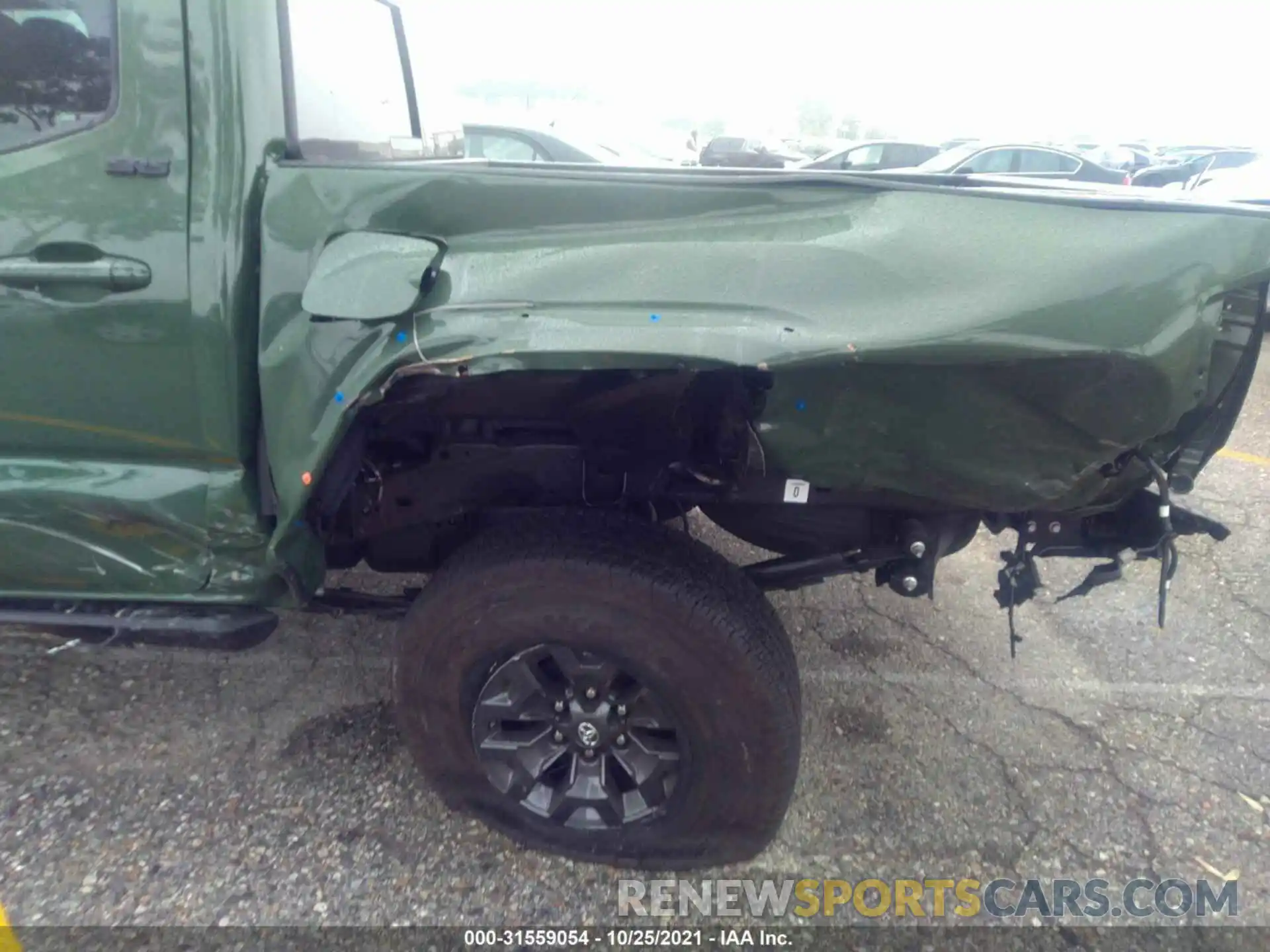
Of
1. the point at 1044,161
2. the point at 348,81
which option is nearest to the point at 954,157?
the point at 1044,161

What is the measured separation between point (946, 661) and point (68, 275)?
2867 millimetres

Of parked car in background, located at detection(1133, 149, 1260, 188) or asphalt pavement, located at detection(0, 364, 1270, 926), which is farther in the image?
parked car in background, located at detection(1133, 149, 1260, 188)

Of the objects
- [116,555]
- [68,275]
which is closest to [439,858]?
[116,555]

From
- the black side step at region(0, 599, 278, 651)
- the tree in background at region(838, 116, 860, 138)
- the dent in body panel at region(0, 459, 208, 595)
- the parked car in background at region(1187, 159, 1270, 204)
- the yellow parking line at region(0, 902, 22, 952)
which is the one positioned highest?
the tree in background at region(838, 116, 860, 138)

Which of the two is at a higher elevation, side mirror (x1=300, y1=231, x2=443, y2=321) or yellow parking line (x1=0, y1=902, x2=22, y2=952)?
side mirror (x1=300, y1=231, x2=443, y2=321)

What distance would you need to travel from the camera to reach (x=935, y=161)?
12492mm

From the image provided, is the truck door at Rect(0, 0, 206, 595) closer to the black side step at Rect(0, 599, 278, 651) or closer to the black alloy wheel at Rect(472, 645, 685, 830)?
the black side step at Rect(0, 599, 278, 651)

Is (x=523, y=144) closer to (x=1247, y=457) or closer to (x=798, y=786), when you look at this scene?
(x=1247, y=457)

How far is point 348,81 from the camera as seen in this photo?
94.0 inches

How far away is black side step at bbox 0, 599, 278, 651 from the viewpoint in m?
2.11

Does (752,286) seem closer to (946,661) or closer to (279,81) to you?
(279,81)

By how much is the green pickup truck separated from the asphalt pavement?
0.29m

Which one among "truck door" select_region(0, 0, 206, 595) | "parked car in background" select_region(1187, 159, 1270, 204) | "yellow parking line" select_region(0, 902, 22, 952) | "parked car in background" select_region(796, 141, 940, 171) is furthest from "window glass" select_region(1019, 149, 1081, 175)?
"yellow parking line" select_region(0, 902, 22, 952)

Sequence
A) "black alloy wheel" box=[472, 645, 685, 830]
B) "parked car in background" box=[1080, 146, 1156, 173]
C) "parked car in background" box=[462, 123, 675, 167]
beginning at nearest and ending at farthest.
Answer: "black alloy wheel" box=[472, 645, 685, 830] → "parked car in background" box=[462, 123, 675, 167] → "parked car in background" box=[1080, 146, 1156, 173]
